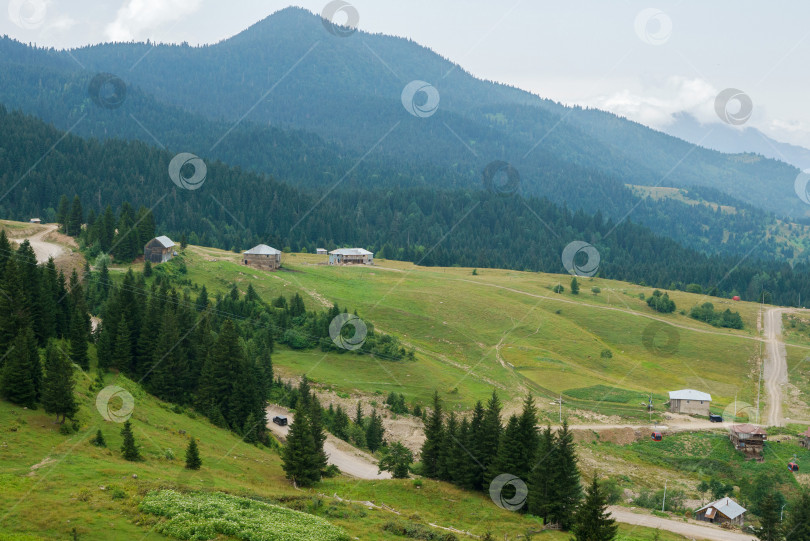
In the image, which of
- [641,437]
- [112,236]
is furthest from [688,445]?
[112,236]

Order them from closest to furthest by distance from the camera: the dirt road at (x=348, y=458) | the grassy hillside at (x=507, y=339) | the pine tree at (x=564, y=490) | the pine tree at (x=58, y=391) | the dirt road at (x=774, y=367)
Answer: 1. the pine tree at (x=58, y=391)
2. the pine tree at (x=564, y=490)
3. the dirt road at (x=348, y=458)
4. the grassy hillside at (x=507, y=339)
5. the dirt road at (x=774, y=367)

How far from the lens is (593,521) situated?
3716 cm

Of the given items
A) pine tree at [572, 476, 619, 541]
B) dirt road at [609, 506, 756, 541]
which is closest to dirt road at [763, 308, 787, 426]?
dirt road at [609, 506, 756, 541]

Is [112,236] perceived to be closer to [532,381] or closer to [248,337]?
[248,337]

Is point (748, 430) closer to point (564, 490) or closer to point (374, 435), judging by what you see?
point (564, 490)

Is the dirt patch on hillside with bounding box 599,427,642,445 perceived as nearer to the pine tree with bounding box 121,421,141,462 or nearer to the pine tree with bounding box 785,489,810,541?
the pine tree with bounding box 785,489,810,541

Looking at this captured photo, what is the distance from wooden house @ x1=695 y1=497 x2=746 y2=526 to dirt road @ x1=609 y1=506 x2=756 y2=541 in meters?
2.76

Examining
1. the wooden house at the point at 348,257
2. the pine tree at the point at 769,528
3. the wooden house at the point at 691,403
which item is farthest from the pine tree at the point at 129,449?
the wooden house at the point at 348,257

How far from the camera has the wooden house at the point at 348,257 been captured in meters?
155

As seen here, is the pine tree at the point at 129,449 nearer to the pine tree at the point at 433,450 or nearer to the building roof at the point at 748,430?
the pine tree at the point at 433,450

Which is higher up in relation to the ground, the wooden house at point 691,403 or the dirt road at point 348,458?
the wooden house at point 691,403

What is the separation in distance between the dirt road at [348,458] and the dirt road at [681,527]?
2075 cm

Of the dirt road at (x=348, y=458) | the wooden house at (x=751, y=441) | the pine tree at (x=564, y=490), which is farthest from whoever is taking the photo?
the wooden house at (x=751, y=441)

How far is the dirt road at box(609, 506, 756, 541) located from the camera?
176ft
